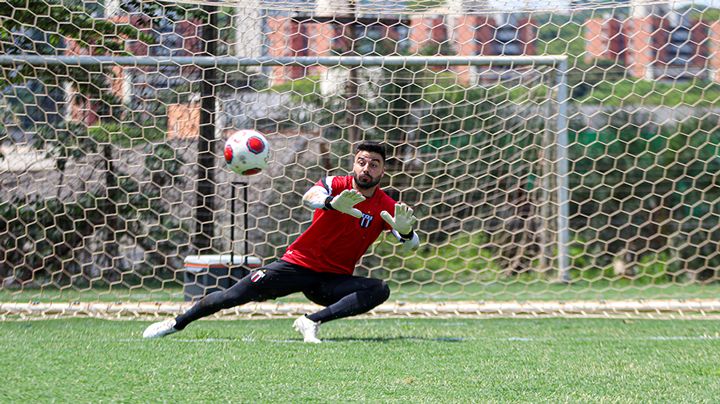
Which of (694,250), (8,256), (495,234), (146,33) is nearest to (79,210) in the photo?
(8,256)

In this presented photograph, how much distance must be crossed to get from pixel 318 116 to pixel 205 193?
125 centimetres

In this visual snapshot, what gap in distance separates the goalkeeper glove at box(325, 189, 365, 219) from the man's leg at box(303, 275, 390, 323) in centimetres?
55

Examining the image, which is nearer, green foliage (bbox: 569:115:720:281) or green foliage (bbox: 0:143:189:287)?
green foliage (bbox: 0:143:189:287)

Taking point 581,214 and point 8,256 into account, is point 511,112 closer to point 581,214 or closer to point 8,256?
point 581,214

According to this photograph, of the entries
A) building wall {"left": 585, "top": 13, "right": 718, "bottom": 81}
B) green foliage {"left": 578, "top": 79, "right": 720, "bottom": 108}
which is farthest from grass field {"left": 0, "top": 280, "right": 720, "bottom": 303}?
building wall {"left": 585, "top": 13, "right": 718, "bottom": 81}

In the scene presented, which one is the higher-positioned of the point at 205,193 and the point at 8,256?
the point at 205,193

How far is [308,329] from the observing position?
570 centimetres

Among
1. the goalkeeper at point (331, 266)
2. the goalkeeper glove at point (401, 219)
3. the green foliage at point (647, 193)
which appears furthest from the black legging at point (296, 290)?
the green foliage at point (647, 193)

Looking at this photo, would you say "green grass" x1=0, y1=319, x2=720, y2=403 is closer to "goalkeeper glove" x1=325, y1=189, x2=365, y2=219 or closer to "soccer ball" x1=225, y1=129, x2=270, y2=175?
"goalkeeper glove" x1=325, y1=189, x2=365, y2=219

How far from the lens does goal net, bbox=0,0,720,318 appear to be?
7.91m

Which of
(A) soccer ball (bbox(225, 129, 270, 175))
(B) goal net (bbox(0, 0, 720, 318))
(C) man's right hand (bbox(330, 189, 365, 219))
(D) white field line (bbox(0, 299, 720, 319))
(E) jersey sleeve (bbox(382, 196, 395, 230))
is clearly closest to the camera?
(C) man's right hand (bbox(330, 189, 365, 219))

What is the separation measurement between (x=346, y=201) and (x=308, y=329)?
877 millimetres

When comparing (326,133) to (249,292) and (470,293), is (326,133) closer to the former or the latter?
(470,293)

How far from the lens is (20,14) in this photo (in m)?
7.63
